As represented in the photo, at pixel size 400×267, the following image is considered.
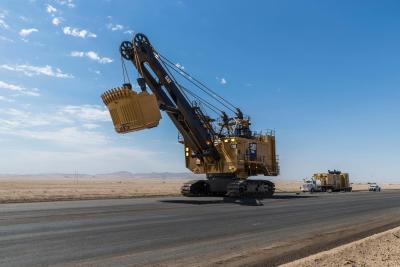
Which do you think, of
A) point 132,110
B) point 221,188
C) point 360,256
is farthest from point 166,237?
point 221,188

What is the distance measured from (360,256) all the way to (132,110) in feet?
60.9

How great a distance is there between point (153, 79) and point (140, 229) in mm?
17785

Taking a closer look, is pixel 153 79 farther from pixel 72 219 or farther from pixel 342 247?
pixel 342 247

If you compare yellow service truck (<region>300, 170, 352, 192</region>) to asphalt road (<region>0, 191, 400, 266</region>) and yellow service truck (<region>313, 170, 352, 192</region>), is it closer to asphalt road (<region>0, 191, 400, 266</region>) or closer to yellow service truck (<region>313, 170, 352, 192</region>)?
yellow service truck (<region>313, 170, 352, 192</region>)

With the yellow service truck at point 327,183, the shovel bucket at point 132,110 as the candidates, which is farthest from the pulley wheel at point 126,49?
the yellow service truck at point 327,183

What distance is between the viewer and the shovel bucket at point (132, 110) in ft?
87.4

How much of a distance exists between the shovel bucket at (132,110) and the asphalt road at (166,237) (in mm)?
7779

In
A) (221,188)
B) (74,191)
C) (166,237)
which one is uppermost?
(221,188)

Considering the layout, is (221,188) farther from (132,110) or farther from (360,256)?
(360,256)

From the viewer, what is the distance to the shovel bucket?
87.4 feet

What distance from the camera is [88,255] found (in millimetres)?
9859

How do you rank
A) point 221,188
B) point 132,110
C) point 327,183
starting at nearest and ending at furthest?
point 132,110 < point 221,188 < point 327,183

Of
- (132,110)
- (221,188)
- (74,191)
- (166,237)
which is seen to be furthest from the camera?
(74,191)

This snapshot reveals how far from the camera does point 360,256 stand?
418 inches
